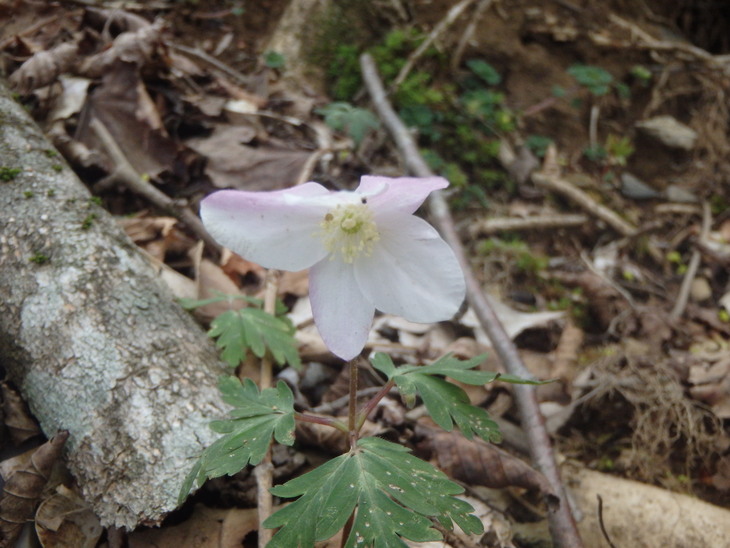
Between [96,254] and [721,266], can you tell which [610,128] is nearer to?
[721,266]

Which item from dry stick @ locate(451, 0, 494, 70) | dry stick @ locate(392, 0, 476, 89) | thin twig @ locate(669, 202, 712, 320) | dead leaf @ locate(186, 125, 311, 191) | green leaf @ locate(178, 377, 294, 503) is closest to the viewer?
green leaf @ locate(178, 377, 294, 503)

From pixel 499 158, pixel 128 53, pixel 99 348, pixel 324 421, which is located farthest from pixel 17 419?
pixel 499 158

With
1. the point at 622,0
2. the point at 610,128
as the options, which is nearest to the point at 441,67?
the point at 610,128

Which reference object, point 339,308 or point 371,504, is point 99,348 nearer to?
point 339,308

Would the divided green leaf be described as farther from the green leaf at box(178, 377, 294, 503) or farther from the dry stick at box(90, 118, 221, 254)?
A: the dry stick at box(90, 118, 221, 254)

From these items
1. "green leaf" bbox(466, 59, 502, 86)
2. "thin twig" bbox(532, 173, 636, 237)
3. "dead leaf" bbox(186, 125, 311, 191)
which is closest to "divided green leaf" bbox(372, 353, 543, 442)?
"dead leaf" bbox(186, 125, 311, 191)

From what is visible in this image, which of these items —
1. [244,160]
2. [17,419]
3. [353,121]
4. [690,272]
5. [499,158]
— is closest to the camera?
[17,419]

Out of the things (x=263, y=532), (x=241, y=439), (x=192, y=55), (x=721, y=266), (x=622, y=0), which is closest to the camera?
(x=241, y=439)
